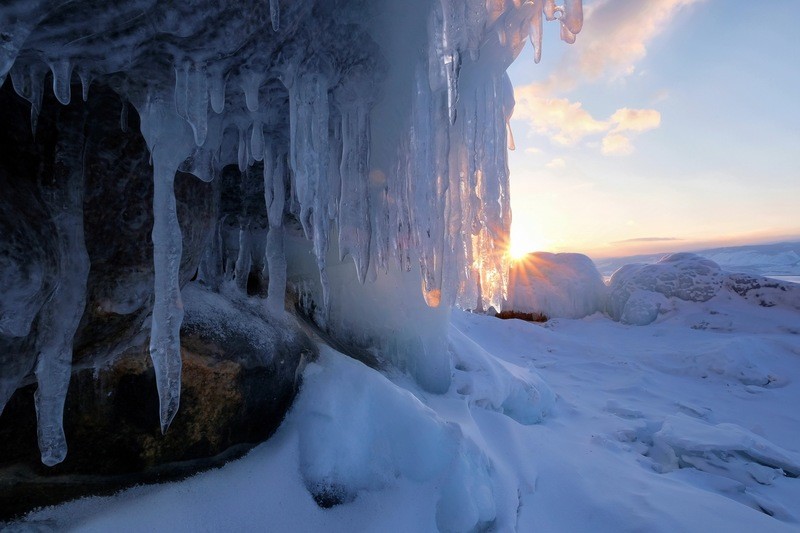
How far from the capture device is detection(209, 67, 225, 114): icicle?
1.74 metres

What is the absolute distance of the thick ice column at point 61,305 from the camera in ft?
5.56

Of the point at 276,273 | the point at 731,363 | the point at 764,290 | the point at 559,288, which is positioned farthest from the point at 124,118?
the point at 764,290

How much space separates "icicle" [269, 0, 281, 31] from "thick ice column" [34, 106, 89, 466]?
1.13 metres

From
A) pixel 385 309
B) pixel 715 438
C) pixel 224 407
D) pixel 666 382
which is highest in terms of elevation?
pixel 385 309

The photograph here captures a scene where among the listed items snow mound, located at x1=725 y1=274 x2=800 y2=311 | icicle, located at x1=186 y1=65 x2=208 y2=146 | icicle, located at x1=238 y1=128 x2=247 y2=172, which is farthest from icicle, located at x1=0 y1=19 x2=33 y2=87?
snow mound, located at x1=725 y1=274 x2=800 y2=311

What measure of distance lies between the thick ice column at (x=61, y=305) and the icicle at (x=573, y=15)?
8.44 feet

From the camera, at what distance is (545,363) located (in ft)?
22.7

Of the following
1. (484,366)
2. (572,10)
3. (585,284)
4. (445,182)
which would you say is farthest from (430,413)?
(585,284)

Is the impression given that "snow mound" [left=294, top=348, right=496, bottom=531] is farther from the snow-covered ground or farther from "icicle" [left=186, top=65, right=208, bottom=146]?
"icicle" [left=186, top=65, right=208, bottom=146]

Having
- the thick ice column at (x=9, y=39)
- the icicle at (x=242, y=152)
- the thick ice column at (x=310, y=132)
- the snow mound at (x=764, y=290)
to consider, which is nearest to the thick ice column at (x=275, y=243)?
the icicle at (x=242, y=152)

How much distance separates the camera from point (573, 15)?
2.06 metres

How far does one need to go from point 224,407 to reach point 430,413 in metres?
1.27

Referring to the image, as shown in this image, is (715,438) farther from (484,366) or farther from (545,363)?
(545,363)

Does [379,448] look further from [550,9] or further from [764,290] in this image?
[764,290]
